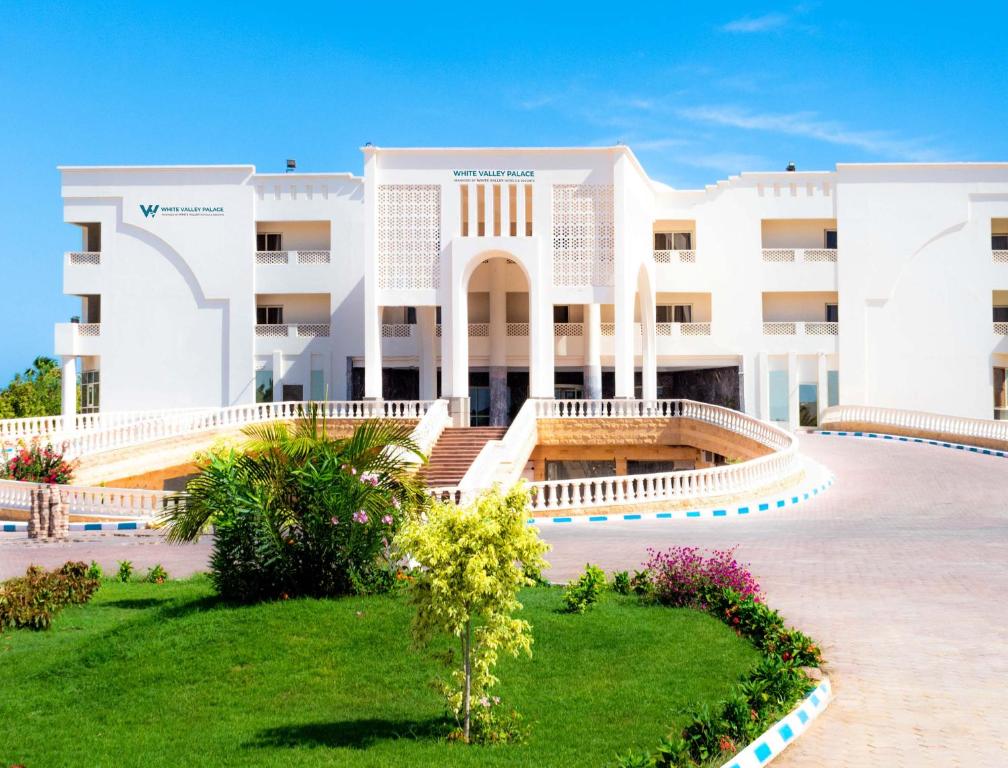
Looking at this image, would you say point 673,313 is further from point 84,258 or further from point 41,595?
point 41,595

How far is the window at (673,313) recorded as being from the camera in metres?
41.2

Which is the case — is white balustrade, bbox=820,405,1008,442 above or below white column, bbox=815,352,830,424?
below

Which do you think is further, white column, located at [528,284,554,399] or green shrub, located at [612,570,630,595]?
white column, located at [528,284,554,399]

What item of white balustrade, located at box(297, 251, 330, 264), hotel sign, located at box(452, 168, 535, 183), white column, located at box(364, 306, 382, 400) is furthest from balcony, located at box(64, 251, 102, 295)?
hotel sign, located at box(452, 168, 535, 183)

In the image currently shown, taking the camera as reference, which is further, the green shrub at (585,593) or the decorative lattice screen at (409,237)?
the decorative lattice screen at (409,237)

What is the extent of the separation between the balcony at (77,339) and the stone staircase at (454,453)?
14.4 m

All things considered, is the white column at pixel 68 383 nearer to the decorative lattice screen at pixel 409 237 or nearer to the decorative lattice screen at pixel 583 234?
the decorative lattice screen at pixel 409 237

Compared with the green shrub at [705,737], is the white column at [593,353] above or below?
above

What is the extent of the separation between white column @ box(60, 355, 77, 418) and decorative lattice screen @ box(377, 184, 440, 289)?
12193 mm

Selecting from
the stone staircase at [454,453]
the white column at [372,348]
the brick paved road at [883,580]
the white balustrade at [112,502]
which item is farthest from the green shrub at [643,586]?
the white column at [372,348]

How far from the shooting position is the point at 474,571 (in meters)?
7.77

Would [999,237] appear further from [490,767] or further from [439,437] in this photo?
[490,767]

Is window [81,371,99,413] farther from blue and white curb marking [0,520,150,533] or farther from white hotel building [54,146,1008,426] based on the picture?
blue and white curb marking [0,520,150,533]

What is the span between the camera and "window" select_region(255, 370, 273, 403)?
3916cm
